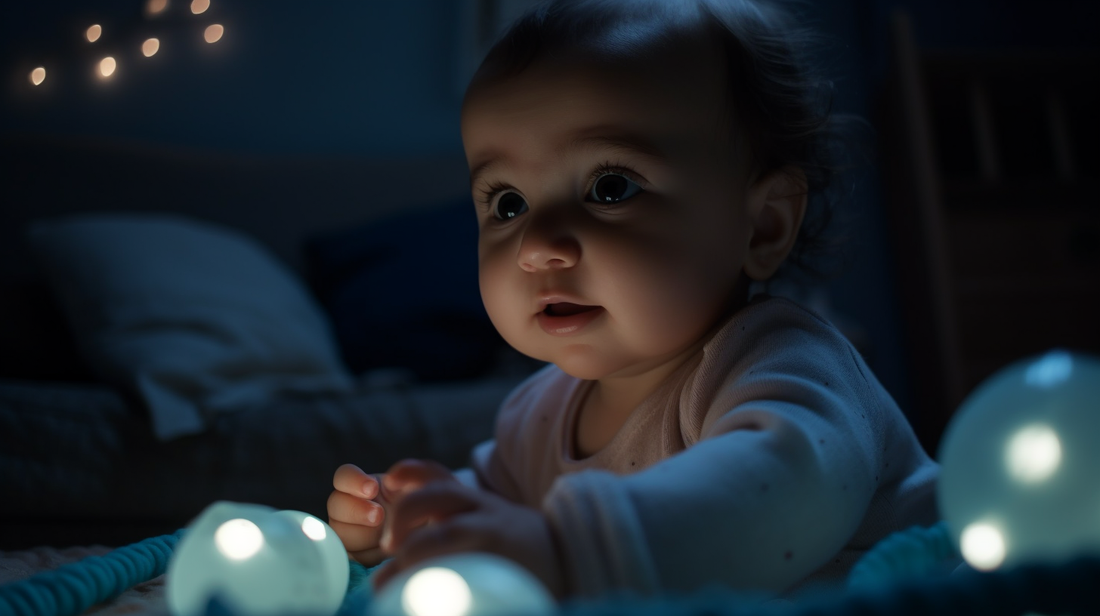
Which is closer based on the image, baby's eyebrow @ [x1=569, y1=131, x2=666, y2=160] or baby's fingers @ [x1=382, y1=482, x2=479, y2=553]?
baby's fingers @ [x1=382, y1=482, x2=479, y2=553]

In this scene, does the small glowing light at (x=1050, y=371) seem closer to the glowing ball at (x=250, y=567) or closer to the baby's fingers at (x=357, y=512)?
the glowing ball at (x=250, y=567)

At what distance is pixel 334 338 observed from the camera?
194 centimetres

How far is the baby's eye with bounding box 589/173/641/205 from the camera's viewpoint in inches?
26.0

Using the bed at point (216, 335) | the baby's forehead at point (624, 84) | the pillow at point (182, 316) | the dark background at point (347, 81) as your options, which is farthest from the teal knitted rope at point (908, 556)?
the dark background at point (347, 81)

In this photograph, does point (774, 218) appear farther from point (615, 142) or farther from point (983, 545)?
point (983, 545)

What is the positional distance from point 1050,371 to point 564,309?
0.37 meters

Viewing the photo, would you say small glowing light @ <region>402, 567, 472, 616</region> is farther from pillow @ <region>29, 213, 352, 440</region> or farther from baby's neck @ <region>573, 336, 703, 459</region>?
pillow @ <region>29, 213, 352, 440</region>

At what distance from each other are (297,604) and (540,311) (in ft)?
1.08

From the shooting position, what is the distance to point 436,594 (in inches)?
12.4

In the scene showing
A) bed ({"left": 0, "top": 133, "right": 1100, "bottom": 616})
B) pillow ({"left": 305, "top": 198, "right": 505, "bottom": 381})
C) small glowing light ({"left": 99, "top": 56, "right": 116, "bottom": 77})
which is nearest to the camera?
small glowing light ({"left": 99, "top": 56, "right": 116, "bottom": 77})

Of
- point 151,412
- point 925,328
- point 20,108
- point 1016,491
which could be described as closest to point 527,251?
point 1016,491

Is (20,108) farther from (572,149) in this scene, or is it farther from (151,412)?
(572,149)

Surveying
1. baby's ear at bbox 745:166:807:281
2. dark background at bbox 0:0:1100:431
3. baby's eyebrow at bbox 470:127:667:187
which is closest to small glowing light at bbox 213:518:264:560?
baby's eyebrow at bbox 470:127:667:187

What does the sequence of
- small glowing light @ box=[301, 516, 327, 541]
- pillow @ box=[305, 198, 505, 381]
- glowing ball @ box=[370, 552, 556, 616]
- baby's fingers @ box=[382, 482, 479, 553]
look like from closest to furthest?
glowing ball @ box=[370, 552, 556, 616]
baby's fingers @ box=[382, 482, 479, 553]
small glowing light @ box=[301, 516, 327, 541]
pillow @ box=[305, 198, 505, 381]
